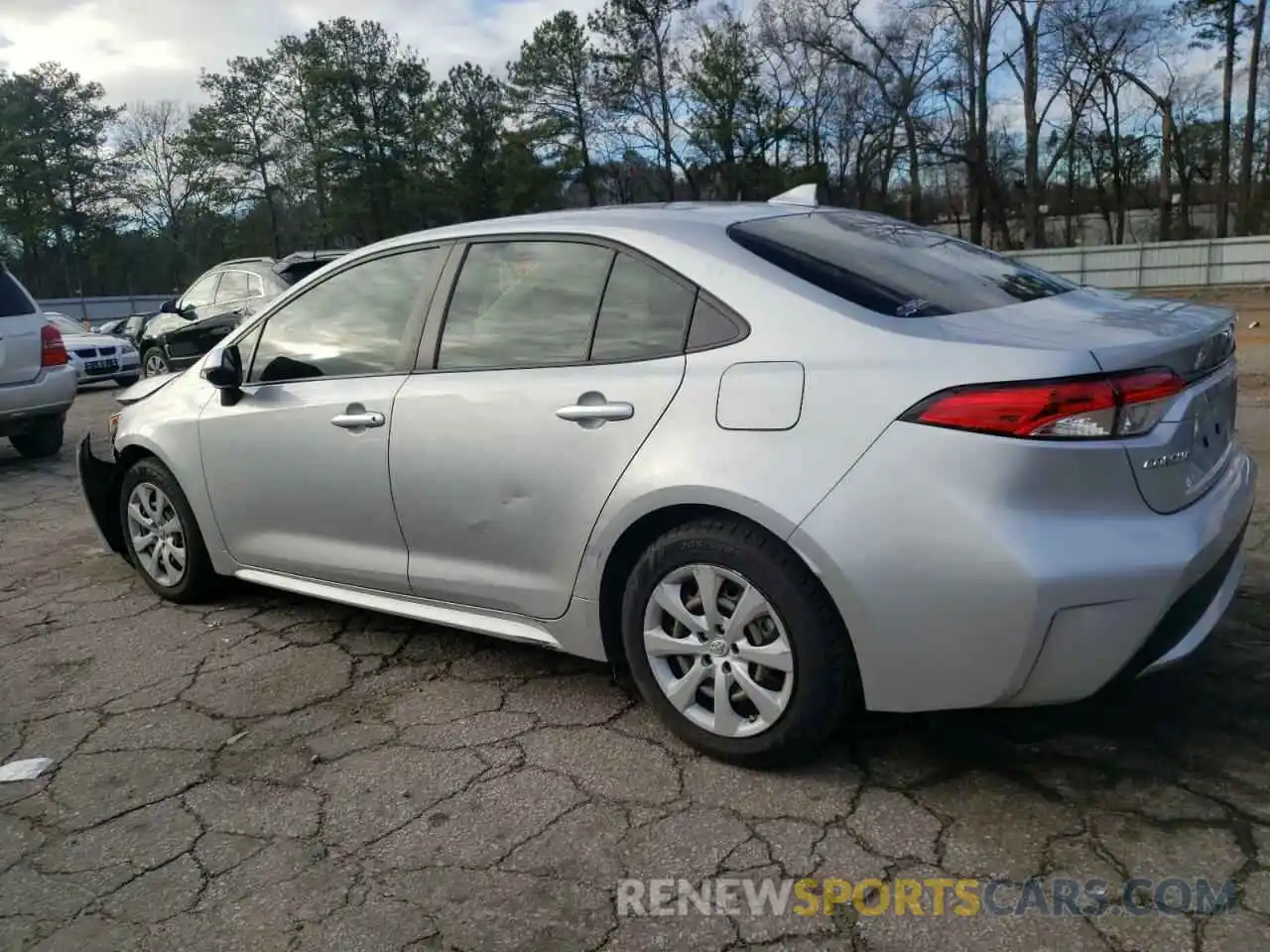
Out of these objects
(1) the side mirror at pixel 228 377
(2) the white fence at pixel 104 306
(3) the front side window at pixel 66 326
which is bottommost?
(1) the side mirror at pixel 228 377

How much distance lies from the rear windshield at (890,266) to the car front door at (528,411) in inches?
13.7

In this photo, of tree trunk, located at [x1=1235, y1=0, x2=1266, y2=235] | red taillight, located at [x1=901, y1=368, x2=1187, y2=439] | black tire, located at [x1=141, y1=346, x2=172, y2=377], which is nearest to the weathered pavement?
red taillight, located at [x1=901, y1=368, x2=1187, y2=439]

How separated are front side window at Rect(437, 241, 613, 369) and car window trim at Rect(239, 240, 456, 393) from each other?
0.11 meters

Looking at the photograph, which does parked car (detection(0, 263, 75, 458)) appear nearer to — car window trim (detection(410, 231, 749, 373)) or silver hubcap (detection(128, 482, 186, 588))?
silver hubcap (detection(128, 482, 186, 588))

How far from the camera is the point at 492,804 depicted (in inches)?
106

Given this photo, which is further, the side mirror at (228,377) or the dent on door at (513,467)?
Result: the side mirror at (228,377)

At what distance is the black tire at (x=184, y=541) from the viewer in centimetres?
418

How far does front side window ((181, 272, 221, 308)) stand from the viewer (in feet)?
41.9

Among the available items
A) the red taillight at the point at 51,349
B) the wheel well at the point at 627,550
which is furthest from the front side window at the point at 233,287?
the wheel well at the point at 627,550

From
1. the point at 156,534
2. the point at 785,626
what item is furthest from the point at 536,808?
the point at 156,534

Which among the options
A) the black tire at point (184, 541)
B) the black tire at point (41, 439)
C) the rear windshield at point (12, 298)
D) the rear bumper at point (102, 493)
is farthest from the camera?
the black tire at point (41, 439)

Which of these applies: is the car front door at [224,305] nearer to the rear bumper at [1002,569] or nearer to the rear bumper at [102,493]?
the rear bumper at [102,493]

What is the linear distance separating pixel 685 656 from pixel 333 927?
1088mm

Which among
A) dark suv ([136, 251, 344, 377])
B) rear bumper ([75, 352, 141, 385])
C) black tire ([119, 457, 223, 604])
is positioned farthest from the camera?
rear bumper ([75, 352, 141, 385])
